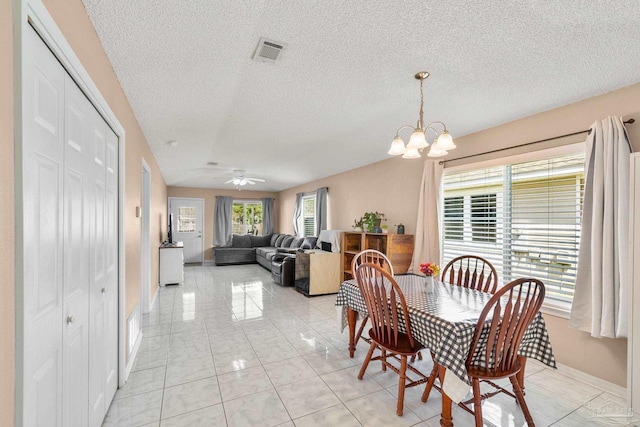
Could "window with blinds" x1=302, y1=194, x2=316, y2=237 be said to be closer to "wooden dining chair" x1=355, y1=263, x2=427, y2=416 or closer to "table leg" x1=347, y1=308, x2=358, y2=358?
"table leg" x1=347, y1=308, x2=358, y2=358

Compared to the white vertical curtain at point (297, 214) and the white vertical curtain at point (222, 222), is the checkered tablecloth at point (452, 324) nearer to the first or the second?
the white vertical curtain at point (297, 214)

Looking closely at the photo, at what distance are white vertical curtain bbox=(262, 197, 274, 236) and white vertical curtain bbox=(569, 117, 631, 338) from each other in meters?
8.38

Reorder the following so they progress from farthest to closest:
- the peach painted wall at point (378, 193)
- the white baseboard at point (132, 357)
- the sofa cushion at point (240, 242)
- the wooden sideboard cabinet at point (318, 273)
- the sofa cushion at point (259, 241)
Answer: the sofa cushion at point (259, 241) < the sofa cushion at point (240, 242) < the wooden sideboard cabinet at point (318, 273) < the peach painted wall at point (378, 193) < the white baseboard at point (132, 357)

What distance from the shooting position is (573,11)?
152cm

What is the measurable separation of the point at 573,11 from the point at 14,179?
8.33ft

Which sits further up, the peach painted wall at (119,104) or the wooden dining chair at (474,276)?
the peach painted wall at (119,104)

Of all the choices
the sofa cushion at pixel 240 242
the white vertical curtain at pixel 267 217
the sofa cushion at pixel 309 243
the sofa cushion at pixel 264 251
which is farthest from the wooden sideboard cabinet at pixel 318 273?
the white vertical curtain at pixel 267 217

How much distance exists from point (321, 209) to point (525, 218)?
448 cm

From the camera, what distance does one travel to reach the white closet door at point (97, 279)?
1.68 meters

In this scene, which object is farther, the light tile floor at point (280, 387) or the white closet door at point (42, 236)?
the light tile floor at point (280, 387)

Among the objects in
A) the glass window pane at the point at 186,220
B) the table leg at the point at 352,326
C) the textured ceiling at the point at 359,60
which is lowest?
the table leg at the point at 352,326

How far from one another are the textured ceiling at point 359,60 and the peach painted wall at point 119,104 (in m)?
0.09

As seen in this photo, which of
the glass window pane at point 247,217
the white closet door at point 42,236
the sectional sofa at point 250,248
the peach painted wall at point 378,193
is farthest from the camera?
the glass window pane at point 247,217

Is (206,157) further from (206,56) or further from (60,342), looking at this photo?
(60,342)
